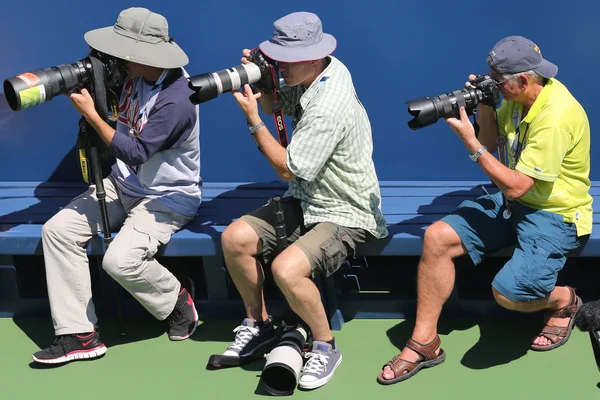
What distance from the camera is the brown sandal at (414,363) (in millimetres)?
3693

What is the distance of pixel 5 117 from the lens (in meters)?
4.74

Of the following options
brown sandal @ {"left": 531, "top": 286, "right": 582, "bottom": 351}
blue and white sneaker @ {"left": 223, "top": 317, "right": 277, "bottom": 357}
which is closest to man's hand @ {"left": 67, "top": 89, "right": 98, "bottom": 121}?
blue and white sneaker @ {"left": 223, "top": 317, "right": 277, "bottom": 357}

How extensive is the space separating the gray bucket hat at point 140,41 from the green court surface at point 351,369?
1182 millimetres

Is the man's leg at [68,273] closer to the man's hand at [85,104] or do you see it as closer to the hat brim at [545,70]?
the man's hand at [85,104]

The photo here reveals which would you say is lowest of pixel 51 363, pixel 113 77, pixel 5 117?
pixel 51 363

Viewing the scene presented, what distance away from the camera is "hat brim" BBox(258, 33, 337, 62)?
144 inches

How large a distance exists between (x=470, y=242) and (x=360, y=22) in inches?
46.9

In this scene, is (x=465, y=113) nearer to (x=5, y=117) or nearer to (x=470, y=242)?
(x=470, y=242)

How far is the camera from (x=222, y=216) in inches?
169

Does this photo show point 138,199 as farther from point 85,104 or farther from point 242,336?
point 242,336

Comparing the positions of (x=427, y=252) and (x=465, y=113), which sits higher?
(x=465, y=113)

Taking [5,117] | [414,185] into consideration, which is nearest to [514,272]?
[414,185]

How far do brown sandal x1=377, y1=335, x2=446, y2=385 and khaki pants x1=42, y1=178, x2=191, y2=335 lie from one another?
0.97 meters

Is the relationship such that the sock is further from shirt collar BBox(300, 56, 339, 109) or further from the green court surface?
shirt collar BBox(300, 56, 339, 109)
